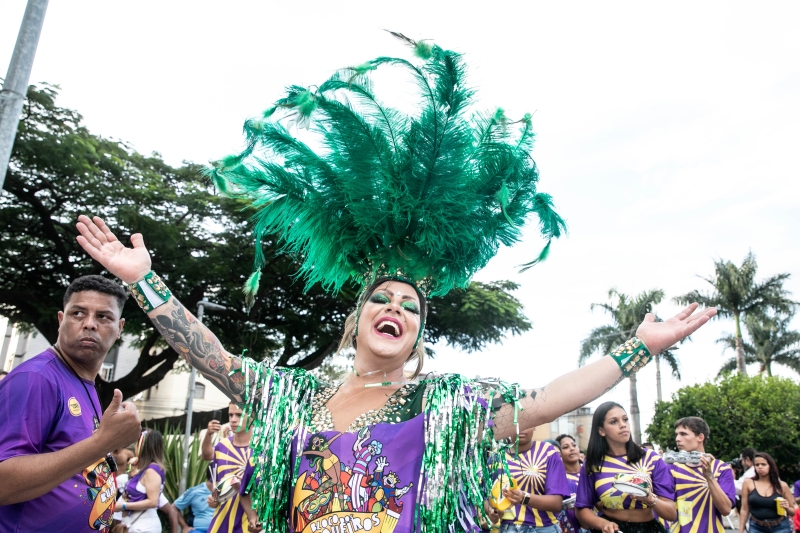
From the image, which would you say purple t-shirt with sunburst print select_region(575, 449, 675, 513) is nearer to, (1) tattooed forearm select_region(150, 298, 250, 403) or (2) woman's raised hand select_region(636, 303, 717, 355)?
(2) woman's raised hand select_region(636, 303, 717, 355)

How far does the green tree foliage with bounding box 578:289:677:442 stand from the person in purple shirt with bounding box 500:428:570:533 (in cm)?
2290

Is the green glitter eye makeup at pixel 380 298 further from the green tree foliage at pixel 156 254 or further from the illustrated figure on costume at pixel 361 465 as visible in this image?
the green tree foliage at pixel 156 254

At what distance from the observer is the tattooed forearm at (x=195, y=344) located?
7.48 ft

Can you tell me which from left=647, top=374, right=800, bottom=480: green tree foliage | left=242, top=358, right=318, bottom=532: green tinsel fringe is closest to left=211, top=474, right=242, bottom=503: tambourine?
left=242, top=358, right=318, bottom=532: green tinsel fringe

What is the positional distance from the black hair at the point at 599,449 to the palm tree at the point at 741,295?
24.8 metres

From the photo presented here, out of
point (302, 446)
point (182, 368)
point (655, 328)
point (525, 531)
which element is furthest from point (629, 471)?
point (182, 368)

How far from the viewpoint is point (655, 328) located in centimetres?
234

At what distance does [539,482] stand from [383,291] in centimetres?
411

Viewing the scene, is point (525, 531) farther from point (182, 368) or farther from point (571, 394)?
point (182, 368)

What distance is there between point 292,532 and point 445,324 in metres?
14.2

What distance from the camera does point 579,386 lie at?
7.30 ft

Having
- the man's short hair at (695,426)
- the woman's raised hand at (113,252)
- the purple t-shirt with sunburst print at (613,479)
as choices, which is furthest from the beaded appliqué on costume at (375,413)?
the man's short hair at (695,426)

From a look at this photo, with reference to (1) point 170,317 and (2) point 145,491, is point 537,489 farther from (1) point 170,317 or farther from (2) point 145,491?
(1) point 170,317

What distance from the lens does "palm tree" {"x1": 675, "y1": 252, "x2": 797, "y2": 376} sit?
2795cm
